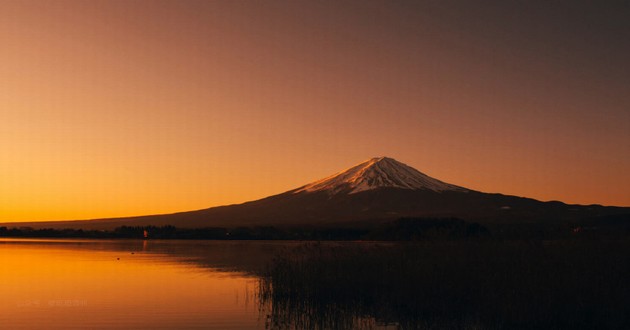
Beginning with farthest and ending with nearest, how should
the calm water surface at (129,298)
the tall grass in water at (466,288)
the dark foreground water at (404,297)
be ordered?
the calm water surface at (129,298), the dark foreground water at (404,297), the tall grass in water at (466,288)

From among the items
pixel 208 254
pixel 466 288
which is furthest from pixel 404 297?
pixel 208 254

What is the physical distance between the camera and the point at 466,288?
19.3 meters

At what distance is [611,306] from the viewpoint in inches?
647

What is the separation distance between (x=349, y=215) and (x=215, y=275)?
153089mm

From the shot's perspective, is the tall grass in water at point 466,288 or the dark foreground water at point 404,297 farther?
the dark foreground water at point 404,297

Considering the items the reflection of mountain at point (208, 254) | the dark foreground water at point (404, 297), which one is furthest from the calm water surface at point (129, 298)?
the reflection of mountain at point (208, 254)

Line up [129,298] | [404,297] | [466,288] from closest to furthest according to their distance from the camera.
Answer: [466,288] → [404,297] → [129,298]

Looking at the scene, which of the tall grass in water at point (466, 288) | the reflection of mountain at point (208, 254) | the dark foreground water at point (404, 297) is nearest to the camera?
the tall grass in water at point (466, 288)

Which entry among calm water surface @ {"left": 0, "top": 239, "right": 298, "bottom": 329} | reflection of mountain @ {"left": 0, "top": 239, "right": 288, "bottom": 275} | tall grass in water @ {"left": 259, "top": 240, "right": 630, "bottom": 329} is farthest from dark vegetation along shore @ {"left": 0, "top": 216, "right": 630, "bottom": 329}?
reflection of mountain @ {"left": 0, "top": 239, "right": 288, "bottom": 275}

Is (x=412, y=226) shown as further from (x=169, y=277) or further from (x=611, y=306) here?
(x=611, y=306)

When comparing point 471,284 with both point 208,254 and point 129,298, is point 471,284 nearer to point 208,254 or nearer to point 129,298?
point 129,298

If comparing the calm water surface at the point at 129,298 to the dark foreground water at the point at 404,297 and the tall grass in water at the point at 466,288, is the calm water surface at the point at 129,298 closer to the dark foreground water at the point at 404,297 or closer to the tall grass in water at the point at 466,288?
the dark foreground water at the point at 404,297

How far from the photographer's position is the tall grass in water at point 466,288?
16.8 m

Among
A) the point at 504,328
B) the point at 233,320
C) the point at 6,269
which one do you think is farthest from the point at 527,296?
the point at 6,269
